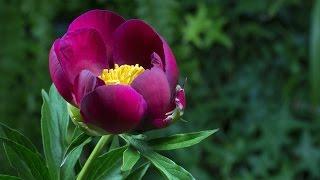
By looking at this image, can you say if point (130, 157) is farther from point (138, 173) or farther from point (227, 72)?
point (227, 72)

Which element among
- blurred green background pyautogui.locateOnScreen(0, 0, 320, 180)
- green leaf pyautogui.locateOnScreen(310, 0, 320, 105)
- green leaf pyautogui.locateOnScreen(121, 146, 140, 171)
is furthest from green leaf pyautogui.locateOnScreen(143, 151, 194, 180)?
green leaf pyautogui.locateOnScreen(310, 0, 320, 105)

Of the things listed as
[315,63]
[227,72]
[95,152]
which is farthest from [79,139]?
[227,72]

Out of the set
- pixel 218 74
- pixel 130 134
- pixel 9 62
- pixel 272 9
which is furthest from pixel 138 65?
pixel 218 74

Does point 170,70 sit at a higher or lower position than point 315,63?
higher

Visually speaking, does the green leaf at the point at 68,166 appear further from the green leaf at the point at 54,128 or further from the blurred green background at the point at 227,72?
the blurred green background at the point at 227,72

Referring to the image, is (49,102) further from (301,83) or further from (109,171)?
(301,83)

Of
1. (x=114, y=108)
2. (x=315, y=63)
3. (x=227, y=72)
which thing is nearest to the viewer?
(x=114, y=108)

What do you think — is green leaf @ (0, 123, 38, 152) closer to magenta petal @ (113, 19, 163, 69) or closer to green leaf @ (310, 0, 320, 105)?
magenta petal @ (113, 19, 163, 69)
